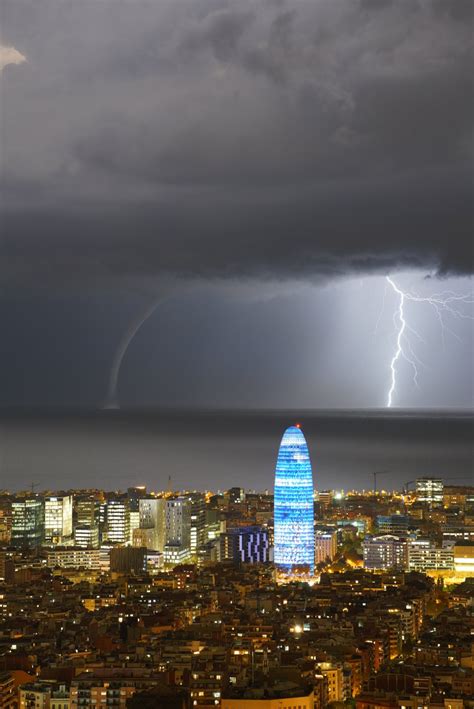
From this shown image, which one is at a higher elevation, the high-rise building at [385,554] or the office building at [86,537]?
the office building at [86,537]

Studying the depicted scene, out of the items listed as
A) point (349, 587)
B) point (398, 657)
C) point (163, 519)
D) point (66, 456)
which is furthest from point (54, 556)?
point (66, 456)

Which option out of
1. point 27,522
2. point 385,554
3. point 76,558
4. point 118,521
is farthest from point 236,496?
point 76,558

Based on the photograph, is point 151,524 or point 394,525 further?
point 394,525

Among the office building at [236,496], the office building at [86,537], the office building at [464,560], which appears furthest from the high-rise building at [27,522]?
the office building at [464,560]

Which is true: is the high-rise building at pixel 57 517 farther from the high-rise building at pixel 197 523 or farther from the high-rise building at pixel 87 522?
the high-rise building at pixel 197 523

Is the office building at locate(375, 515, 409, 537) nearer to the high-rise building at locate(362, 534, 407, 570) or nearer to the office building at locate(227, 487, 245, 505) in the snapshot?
the high-rise building at locate(362, 534, 407, 570)

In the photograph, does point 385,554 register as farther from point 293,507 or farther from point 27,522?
point 27,522

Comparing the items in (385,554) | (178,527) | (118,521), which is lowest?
(385,554)

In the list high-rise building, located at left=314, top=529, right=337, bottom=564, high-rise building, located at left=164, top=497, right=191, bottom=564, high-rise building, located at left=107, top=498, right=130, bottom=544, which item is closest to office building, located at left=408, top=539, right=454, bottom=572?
high-rise building, located at left=314, top=529, right=337, bottom=564
